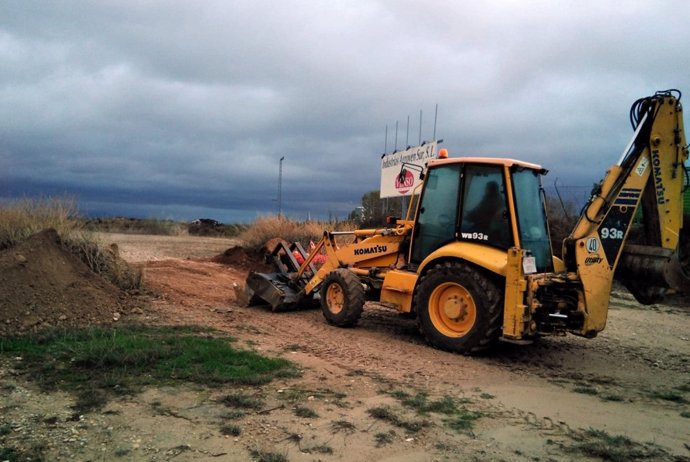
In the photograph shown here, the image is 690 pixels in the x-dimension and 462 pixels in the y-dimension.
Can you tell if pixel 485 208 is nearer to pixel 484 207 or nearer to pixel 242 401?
pixel 484 207

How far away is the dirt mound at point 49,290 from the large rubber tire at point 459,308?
4.80 m

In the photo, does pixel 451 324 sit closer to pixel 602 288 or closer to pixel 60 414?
pixel 602 288

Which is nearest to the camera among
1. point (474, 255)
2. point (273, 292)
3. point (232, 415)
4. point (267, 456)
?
point (267, 456)

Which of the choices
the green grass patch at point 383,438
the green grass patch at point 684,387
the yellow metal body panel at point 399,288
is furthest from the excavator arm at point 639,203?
the green grass patch at point 383,438

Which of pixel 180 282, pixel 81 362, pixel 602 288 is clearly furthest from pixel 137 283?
pixel 602 288

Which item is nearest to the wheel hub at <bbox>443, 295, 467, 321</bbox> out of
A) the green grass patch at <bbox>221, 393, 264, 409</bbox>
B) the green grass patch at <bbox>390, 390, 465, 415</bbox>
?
the green grass patch at <bbox>390, 390, 465, 415</bbox>

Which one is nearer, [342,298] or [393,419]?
[393,419]

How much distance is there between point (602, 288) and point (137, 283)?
7.79 meters

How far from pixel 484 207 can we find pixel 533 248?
915 mm

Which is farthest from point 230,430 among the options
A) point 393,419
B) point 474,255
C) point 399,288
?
point 399,288

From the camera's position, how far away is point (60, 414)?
15.4 ft

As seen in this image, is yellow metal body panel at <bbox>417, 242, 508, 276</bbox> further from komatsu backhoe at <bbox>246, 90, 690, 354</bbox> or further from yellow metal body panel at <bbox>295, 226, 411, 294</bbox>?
yellow metal body panel at <bbox>295, 226, 411, 294</bbox>

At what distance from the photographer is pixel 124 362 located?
6.15 meters

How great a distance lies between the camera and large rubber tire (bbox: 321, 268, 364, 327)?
9141 mm
